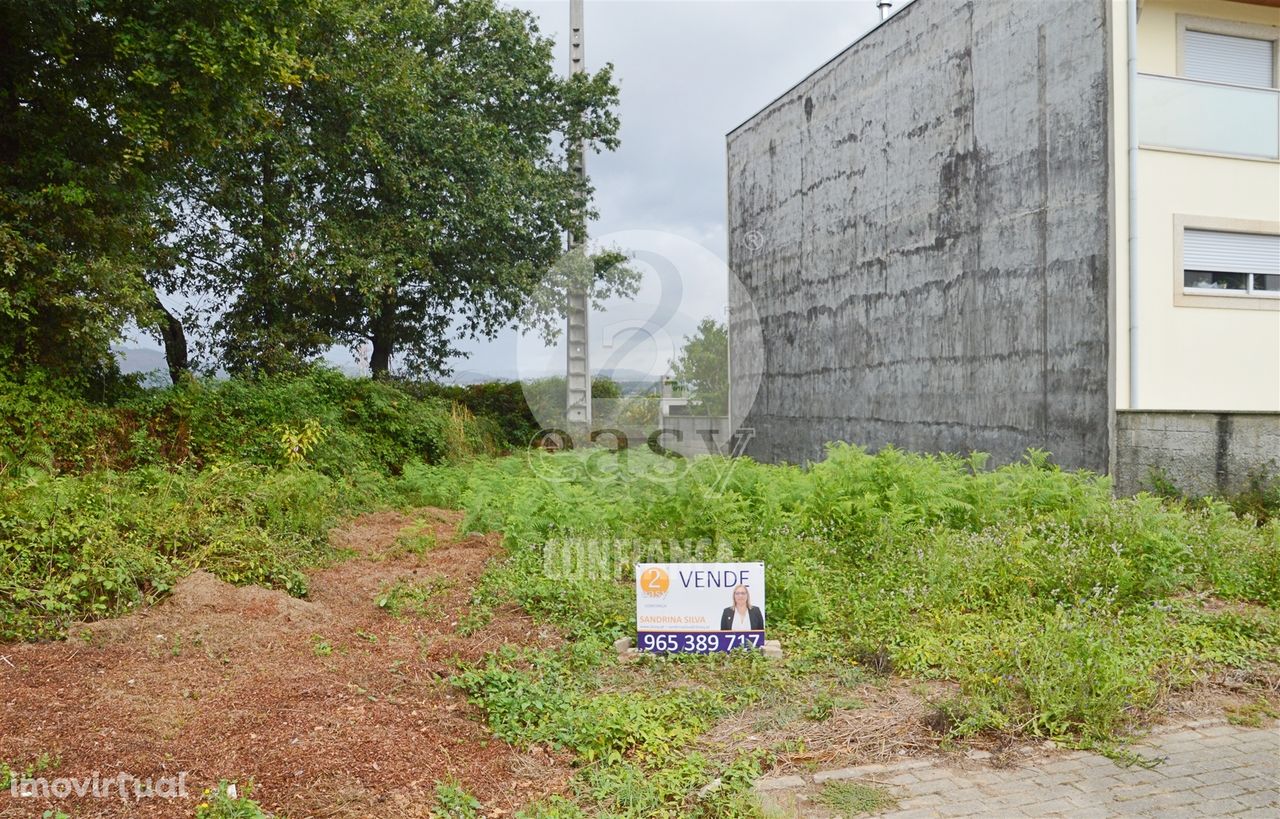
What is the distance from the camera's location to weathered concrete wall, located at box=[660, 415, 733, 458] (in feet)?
37.2

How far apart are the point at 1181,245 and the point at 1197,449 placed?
108 inches

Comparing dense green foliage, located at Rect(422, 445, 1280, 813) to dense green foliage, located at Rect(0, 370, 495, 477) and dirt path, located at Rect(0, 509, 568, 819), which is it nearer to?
dirt path, located at Rect(0, 509, 568, 819)

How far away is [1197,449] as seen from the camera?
9.21 meters

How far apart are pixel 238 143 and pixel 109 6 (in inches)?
156

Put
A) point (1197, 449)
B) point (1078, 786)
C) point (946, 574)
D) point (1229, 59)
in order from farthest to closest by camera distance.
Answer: point (1229, 59), point (1197, 449), point (946, 574), point (1078, 786)

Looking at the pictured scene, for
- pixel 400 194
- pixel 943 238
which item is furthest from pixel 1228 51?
pixel 400 194

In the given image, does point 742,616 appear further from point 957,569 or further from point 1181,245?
point 1181,245

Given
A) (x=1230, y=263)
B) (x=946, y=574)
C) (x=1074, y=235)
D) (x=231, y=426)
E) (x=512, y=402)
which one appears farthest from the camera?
(x=512, y=402)

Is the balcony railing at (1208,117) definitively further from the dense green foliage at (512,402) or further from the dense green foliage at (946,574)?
the dense green foliage at (512,402)

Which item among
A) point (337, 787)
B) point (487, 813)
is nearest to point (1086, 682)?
point (487, 813)

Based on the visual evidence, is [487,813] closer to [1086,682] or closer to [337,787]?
[337,787]

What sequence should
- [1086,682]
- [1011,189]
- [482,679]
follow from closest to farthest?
[1086,682], [482,679], [1011,189]

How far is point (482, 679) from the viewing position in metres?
4.60

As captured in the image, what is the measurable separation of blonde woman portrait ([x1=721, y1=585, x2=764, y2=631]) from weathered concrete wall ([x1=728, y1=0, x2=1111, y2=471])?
6751mm
